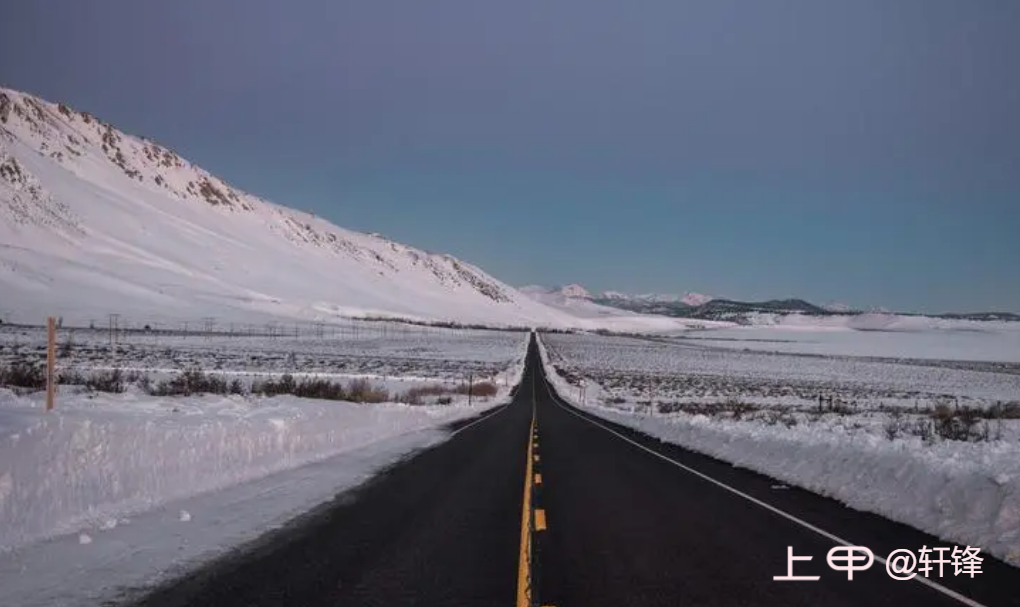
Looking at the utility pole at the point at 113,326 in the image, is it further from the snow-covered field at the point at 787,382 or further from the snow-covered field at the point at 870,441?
the snow-covered field at the point at 787,382

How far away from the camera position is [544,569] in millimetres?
7707

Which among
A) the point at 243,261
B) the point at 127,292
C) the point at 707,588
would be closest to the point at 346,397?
the point at 707,588

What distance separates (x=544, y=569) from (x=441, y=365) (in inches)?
2513

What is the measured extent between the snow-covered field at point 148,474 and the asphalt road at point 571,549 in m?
0.79

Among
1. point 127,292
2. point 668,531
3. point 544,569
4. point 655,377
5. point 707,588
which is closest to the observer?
point 707,588

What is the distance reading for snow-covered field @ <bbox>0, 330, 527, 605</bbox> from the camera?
7793 mm

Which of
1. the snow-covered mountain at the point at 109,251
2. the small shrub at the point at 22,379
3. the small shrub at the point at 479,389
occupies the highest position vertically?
the snow-covered mountain at the point at 109,251

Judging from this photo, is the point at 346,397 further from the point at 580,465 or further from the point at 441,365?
the point at 441,365

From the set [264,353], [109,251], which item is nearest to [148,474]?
[264,353]

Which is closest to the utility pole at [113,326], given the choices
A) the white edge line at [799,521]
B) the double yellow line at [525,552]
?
the white edge line at [799,521]

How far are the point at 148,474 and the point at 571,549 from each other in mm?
6165

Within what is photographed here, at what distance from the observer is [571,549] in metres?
8.59

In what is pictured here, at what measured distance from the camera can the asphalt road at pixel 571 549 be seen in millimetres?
6859

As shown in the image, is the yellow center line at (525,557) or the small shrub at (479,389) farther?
the small shrub at (479,389)
